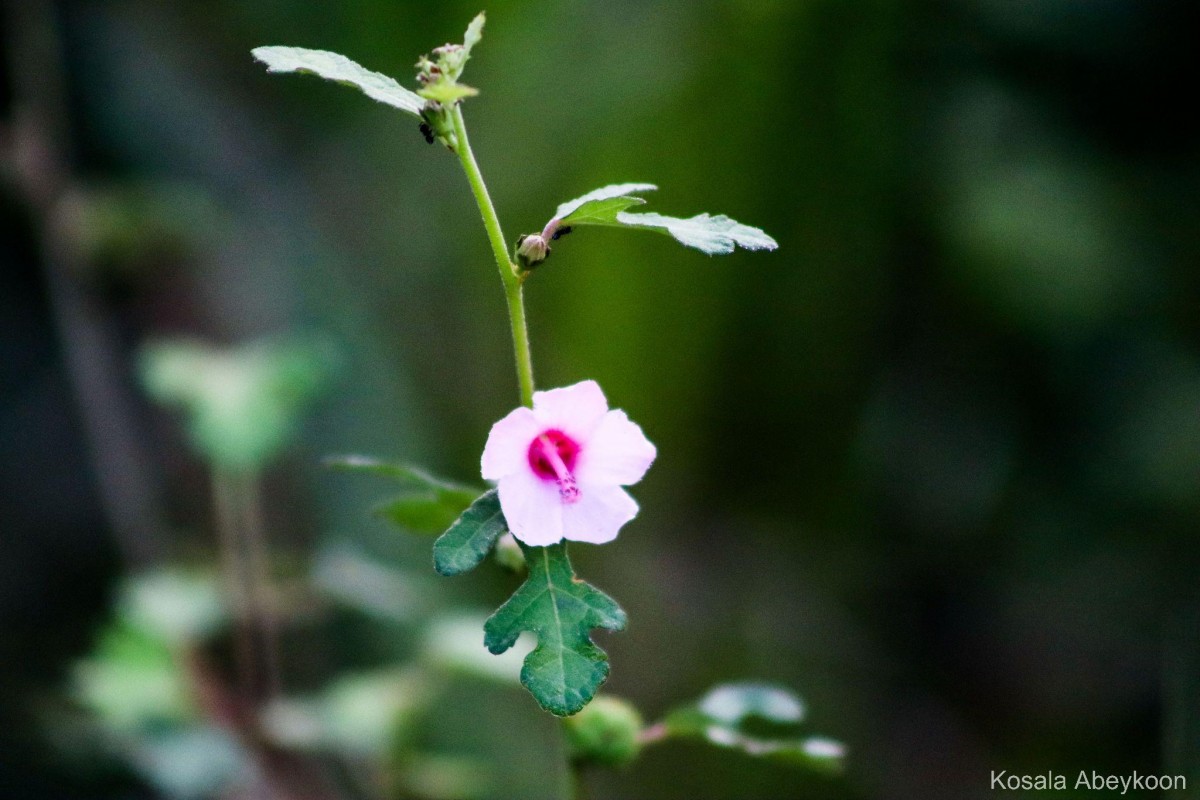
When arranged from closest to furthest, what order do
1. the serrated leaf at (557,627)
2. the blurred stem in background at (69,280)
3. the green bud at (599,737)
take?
1. the serrated leaf at (557,627)
2. the green bud at (599,737)
3. the blurred stem in background at (69,280)

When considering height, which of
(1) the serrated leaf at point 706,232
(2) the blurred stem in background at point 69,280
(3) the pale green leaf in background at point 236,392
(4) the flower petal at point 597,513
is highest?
(2) the blurred stem in background at point 69,280

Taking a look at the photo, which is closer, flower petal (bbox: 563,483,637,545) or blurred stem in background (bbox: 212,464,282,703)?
flower petal (bbox: 563,483,637,545)

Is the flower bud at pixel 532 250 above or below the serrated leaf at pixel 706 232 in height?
below

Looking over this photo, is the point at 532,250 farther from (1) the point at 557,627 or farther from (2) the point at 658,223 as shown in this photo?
(1) the point at 557,627

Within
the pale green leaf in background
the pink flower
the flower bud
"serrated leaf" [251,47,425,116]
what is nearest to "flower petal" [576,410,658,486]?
the pink flower

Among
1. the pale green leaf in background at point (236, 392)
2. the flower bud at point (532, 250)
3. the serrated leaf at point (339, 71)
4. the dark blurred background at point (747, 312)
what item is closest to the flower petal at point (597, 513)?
the flower bud at point (532, 250)

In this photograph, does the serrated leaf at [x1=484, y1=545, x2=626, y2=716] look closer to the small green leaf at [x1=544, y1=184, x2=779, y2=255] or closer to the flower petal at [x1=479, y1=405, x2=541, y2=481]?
the flower petal at [x1=479, y1=405, x2=541, y2=481]

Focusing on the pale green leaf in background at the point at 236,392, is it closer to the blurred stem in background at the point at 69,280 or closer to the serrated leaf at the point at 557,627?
the blurred stem in background at the point at 69,280

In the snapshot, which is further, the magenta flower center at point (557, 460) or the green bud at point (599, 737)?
the green bud at point (599, 737)
